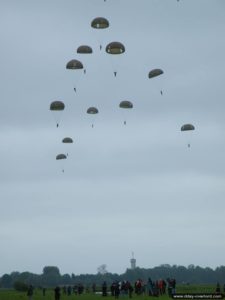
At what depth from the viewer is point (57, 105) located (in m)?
55.5

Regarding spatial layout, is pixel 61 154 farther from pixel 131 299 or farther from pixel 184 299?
pixel 184 299

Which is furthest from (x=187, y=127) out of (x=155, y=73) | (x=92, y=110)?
(x=92, y=110)

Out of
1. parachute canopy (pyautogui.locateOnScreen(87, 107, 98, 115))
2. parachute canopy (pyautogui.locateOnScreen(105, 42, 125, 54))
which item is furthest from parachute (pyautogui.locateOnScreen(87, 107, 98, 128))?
parachute canopy (pyautogui.locateOnScreen(105, 42, 125, 54))

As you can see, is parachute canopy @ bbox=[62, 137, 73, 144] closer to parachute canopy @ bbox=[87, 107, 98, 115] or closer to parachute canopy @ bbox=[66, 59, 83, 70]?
parachute canopy @ bbox=[87, 107, 98, 115]

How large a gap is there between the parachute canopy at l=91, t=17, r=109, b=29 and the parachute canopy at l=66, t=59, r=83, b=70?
3681 mm

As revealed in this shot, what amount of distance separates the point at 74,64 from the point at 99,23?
13.4 ft

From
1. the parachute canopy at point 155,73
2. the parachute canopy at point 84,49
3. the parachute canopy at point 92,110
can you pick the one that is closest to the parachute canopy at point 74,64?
the parachute canopy at point 84,49

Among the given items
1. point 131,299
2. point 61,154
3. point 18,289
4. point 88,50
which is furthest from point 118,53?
point 18,289

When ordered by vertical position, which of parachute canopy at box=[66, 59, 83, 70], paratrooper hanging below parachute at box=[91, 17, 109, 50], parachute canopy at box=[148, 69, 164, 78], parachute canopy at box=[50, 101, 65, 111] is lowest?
parachute canopy at box=[50, 101, 65, 111]

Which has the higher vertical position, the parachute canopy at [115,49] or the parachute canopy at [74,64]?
the parachute canopy at [115,49]

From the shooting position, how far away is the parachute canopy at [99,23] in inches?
2046

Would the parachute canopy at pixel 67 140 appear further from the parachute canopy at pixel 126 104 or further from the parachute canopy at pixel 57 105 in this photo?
the parachute canopy at pixel 126 104

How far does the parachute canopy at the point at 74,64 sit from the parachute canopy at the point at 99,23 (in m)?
3.68

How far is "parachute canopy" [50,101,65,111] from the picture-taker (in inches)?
2174
